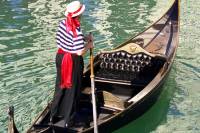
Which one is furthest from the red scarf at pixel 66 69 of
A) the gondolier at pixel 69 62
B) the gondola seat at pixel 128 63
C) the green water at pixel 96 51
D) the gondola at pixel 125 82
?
the gondola seat at pixel 128 63

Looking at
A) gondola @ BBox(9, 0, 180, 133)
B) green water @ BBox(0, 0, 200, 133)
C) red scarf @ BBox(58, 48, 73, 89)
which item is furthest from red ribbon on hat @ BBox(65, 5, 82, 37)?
green water @ BBox(0, 0, 200, 133)

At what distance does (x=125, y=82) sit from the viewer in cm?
609

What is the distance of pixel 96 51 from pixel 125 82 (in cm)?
239

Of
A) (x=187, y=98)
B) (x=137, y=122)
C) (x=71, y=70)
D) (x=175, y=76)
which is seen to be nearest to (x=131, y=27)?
(x=175, y=76)

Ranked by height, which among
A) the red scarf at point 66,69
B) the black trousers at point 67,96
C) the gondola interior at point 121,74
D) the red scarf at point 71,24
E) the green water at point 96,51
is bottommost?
the green water at point 96,51

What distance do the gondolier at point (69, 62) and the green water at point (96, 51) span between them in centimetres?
85

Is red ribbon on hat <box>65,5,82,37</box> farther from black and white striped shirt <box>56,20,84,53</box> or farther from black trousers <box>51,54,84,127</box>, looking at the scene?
black trousers <box>51,54,84,127</box>

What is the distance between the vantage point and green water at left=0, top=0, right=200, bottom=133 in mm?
6008

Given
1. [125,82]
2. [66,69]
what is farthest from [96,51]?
[66,69]

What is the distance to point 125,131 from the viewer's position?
5574 mm

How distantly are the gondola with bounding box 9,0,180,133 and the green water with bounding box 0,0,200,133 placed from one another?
0.37 m

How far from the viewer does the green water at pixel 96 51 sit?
6.01 metres

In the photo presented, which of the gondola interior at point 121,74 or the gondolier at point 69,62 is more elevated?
the gondolier at point 69,62

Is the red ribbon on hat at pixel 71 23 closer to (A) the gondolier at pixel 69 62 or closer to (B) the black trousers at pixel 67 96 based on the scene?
(A) the gondolier at pixel 69 62
